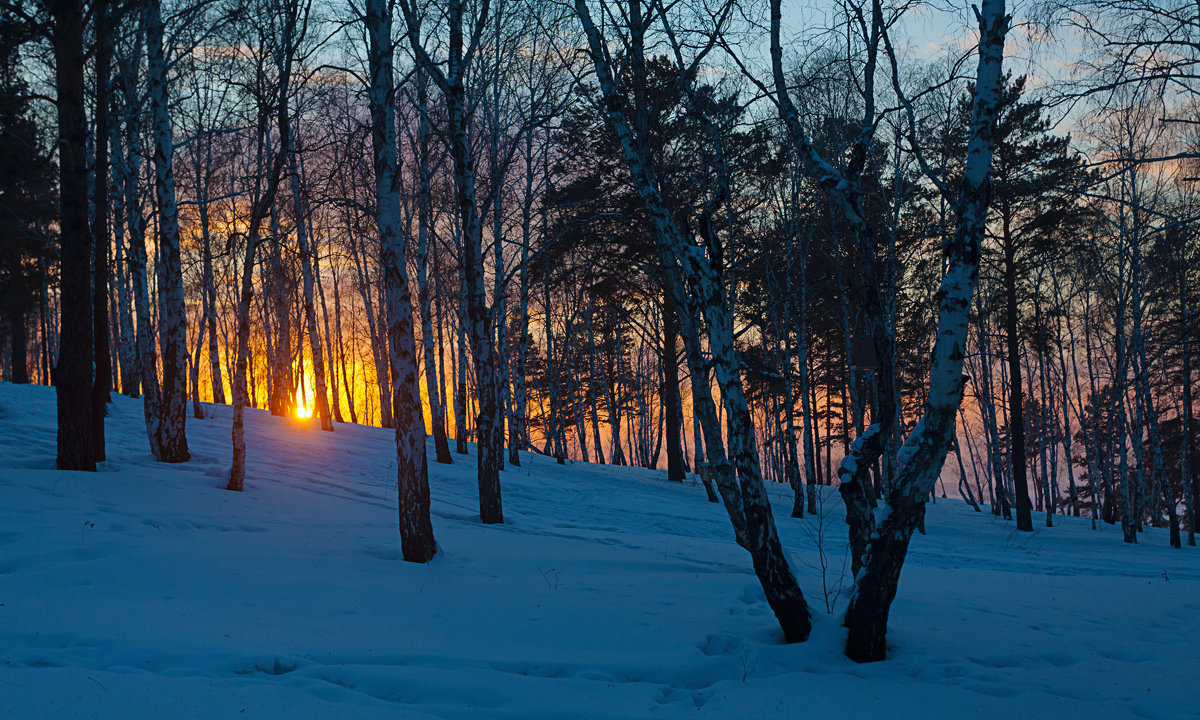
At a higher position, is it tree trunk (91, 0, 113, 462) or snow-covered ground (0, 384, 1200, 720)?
tree trunk (91, 0, 113, 462)

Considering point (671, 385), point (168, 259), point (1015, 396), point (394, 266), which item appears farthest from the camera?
point (671, 385)

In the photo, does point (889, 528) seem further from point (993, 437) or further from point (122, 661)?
point (993, 437)

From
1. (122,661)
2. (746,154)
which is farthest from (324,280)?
(122,661)

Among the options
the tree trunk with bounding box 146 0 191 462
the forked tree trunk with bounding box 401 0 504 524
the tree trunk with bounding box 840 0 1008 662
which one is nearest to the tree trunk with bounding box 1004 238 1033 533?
the forked tree trunk with bounding box 401 0 504 524

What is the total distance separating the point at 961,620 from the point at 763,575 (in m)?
2.16

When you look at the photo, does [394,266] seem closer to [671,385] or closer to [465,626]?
[465,626]

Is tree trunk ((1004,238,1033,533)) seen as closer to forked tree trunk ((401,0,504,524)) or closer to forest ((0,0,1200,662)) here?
forest ((0,0,1200,662))

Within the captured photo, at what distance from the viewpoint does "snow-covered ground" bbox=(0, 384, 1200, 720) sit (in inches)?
146

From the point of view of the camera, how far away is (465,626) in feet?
15.9

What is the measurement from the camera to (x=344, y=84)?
15.0 m

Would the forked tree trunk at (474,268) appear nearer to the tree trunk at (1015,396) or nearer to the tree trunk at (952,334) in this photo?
the tree trunk at (952,334)

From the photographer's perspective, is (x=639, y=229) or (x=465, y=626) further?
(x=639, y=229)

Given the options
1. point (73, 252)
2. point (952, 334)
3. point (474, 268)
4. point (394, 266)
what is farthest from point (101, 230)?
point (952, 334)

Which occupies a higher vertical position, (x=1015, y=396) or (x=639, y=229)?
(x=639, y=229)
